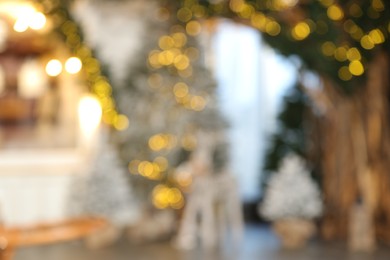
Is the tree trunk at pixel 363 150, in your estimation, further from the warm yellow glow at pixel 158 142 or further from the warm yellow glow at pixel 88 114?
the warm yellow glow at pixel 88 114

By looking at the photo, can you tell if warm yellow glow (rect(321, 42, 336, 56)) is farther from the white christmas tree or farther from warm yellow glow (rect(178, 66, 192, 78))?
warm yellow glow (rect(178, 66, 192, 78))

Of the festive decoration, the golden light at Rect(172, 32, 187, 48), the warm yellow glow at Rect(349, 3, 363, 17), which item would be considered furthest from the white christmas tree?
the golden light at Rect(172, 32, 187, 48)

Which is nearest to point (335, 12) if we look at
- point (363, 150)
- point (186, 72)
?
point (363, 150)

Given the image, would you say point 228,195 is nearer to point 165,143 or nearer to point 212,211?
point 212,211

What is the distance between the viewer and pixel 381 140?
5703 millimetres

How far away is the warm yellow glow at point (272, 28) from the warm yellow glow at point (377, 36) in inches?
28.4

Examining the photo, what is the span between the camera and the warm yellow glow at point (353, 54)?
5.39m

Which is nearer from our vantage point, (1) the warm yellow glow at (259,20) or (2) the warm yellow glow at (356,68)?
(2) the warm yellow glow at (356,68)

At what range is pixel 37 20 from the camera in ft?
18.9

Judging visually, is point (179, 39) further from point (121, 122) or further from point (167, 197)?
point (167, 197)

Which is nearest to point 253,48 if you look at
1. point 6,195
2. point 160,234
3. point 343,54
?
point 343,54

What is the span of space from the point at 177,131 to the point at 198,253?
1.07 m

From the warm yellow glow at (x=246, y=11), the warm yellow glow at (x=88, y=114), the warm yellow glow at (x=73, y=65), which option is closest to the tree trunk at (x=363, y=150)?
the warm yellow glow at (x=246, y=11)

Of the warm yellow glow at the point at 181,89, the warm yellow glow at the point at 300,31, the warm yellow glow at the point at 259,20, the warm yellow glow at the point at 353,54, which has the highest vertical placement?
the warm yellow glow at the point at 259,20
